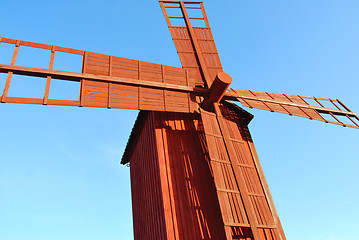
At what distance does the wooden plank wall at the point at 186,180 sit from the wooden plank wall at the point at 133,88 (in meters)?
0.88

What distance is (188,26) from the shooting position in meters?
10.7

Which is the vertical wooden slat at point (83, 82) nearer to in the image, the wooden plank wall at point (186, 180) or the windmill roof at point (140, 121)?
the wooden plank wall at point (186, 180)

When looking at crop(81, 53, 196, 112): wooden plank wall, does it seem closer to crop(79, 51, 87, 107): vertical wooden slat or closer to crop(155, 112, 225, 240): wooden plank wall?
crop(79, 51, 87, 107): vertical wooden slat

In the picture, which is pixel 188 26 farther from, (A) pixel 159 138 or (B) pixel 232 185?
(B) pixel 232 185

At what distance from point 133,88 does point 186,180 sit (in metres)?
2.97

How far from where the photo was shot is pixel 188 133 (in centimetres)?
949

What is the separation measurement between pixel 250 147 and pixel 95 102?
5.60m

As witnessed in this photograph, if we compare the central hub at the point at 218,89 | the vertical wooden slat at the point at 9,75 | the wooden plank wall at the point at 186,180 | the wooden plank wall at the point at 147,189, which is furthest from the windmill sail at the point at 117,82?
the wooden plank wall at the point at 147,189

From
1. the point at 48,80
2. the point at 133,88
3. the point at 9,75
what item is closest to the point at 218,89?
the point at 133,88

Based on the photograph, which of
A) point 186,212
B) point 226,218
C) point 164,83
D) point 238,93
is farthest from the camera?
point 238,93

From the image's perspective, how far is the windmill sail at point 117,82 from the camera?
23.5 ft

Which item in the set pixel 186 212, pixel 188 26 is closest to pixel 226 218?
pixel 186 212

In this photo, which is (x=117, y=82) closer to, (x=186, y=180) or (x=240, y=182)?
(x=186, y=180)

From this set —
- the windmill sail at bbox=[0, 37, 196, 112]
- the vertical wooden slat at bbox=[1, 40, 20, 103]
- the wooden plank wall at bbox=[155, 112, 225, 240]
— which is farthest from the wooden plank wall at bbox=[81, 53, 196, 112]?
the vertical wooden slat at bbox=[1, 40, 20, 103]
